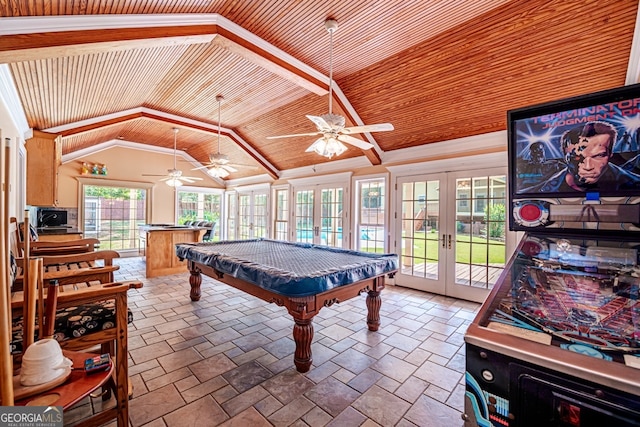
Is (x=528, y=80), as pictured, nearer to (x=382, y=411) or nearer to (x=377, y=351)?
(x=377, y=351)

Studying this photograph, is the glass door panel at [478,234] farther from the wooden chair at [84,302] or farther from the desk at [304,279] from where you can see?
the wooden chair at [84,302]

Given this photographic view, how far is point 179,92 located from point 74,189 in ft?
16.4

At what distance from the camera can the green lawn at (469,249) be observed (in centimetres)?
411

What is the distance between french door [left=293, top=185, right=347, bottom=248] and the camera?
20.6ft

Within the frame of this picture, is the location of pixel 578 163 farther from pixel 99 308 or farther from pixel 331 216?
pixel 331 216

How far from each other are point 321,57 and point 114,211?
7.54 metres

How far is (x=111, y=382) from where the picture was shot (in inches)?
74.4

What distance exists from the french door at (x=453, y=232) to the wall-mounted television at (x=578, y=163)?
2718mm

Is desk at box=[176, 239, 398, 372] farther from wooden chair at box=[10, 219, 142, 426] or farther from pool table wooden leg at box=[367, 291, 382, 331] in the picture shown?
wooden chair at box=[10, 219, 142, 426]

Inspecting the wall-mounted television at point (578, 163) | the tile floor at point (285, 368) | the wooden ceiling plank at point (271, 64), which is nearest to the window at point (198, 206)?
the tile floor at point (285, 368)

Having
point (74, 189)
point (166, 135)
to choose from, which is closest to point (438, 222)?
point (166, 135)

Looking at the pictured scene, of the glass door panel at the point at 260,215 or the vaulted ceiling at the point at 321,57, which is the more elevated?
the vaulted ceiling at the point at 321,57

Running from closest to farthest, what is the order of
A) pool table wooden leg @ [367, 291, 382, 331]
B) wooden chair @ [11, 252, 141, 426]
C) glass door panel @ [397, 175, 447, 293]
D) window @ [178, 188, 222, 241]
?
wooden chair @ [11, 252, 141, 426] → pool table wooden leg @ [367, 291, 382, 331] → glass door panel @ [397, 175, 447, 293] → window @ [178, 188, 222, 241]

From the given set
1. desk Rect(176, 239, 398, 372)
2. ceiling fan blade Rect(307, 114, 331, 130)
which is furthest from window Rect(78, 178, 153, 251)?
ceiling fan blade Rect(307, 114, 331, 130)
